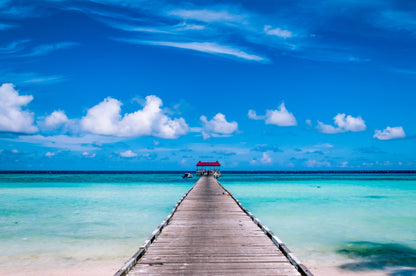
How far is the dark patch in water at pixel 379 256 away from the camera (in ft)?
25.2

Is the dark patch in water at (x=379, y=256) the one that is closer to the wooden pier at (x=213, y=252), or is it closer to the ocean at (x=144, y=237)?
the ocean at (x=144, y=237)

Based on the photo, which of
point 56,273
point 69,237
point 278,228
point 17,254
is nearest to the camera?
point 56,273

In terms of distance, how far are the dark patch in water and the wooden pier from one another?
8.80 ft

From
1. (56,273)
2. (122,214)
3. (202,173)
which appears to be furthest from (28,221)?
(202,173)

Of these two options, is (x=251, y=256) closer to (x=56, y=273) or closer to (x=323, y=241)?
(x=56, y=273)

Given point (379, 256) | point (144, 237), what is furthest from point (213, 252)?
point (144, 237)

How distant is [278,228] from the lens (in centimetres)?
1274

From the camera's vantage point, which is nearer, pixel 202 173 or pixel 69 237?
pixel 69 237

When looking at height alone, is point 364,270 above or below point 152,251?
below

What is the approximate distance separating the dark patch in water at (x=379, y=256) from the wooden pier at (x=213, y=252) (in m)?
2.68

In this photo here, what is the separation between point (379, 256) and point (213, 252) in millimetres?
5511

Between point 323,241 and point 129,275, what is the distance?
25.2 feet

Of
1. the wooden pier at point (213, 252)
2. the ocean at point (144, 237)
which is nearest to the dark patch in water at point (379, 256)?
the ocean at point (144, 237)

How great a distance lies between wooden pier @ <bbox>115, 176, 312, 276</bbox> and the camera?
5.10 meters
